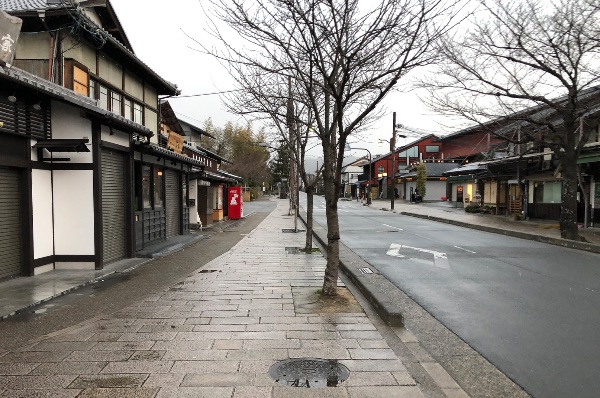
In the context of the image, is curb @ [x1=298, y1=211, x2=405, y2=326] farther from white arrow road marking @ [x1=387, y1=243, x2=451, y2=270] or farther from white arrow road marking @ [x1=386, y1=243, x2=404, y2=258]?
white arrow road marking @ [x1=387, y1=243, x2=451, y2=270]

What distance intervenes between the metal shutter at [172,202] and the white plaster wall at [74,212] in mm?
5950

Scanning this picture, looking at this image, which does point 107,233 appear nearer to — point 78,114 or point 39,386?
point 78,114

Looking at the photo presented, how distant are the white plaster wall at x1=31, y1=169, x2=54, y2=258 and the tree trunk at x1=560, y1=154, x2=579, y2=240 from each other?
16.1 meters

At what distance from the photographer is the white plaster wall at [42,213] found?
28.0 feet

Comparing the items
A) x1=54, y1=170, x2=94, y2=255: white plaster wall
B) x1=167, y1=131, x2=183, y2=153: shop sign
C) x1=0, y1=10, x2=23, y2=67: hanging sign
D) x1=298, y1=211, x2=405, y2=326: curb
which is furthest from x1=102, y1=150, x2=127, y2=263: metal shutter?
x1=167, y1=131, x2=183, y2=153: shop sign

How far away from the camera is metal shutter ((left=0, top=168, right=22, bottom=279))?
7.85 metres

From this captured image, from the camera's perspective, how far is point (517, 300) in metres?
7.08

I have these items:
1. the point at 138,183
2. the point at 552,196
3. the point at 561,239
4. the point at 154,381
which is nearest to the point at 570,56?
the point at 561,239

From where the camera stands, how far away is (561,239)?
15.0 m

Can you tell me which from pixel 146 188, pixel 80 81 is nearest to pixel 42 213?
pixel 80 81

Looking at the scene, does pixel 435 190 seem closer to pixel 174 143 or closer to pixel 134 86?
pixel 174 143

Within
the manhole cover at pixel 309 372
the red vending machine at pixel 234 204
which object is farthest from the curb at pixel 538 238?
the red vending machine at pixel 234 204

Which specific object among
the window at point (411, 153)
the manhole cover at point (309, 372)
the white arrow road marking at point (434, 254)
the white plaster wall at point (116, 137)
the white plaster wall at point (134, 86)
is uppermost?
the window at point (411, 153)

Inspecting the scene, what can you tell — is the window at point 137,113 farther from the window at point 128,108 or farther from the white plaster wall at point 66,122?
the white plaster wall at point 66,122
